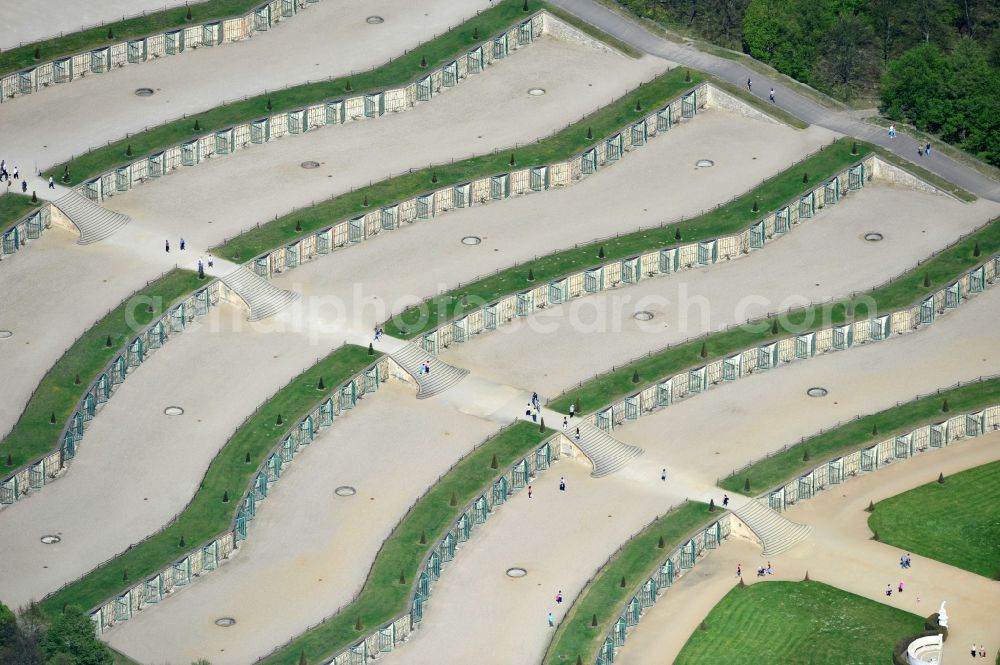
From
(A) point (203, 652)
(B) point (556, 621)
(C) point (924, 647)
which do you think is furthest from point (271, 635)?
(C) point (924, 647)

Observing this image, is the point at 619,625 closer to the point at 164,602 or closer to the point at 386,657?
the point at 386,657

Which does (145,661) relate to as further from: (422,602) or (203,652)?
(422,602)

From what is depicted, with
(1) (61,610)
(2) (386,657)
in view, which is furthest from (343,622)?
(1) (61,610)

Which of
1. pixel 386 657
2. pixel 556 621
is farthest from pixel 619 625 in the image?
pixel 386 657

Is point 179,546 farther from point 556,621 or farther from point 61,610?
point 556,621
